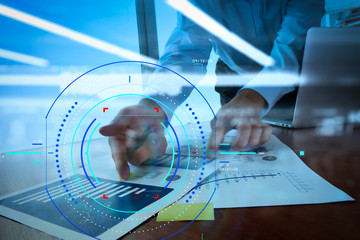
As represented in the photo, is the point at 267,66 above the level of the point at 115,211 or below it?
above

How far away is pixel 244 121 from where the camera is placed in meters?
0.37

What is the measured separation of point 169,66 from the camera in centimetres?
33

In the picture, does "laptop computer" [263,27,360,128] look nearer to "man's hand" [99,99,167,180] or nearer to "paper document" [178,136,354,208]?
"paper document" [178,136,354,208]

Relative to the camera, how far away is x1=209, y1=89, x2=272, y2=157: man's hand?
0.34m

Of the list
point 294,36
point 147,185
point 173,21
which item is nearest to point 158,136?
point 147,185

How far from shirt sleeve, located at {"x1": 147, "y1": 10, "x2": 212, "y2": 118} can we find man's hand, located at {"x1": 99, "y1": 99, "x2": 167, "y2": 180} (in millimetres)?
21

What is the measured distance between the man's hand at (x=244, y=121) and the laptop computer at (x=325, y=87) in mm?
38

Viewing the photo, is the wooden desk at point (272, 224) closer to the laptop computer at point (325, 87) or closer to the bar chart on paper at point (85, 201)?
the bar chart on paper at point (85, 201)

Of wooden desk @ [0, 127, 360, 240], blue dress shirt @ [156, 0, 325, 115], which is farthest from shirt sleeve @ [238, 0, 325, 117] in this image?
wooden desk @ [0, 127, 360, 240]

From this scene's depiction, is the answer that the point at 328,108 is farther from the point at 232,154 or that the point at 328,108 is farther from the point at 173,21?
the point at 173,21

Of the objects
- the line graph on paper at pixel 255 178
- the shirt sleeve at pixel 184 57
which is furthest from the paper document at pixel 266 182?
the shirt sleeve at pixel 184 57

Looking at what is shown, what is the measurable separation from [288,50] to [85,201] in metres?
0.41

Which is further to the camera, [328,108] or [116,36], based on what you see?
[328,108]

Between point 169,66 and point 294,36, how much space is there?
0.79 ft
